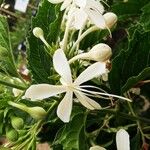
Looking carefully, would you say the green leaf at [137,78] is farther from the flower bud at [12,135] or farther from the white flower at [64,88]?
the flower bud at [12,135]

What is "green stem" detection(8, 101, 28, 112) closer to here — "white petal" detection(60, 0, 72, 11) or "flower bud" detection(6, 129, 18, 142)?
"flower bud" detection(6, 129, 18, 142)

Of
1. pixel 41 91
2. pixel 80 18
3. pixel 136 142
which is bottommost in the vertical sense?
pixel 136 142

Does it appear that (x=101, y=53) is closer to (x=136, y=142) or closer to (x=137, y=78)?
(x=137, y=78)

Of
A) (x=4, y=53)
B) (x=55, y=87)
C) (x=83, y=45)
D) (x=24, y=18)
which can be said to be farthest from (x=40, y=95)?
(x=24, y=18)

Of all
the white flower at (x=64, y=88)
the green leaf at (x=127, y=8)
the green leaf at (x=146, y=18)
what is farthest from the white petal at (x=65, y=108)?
the green leaf at (x=127, y=8)

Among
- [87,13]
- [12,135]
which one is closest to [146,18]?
[87,13]

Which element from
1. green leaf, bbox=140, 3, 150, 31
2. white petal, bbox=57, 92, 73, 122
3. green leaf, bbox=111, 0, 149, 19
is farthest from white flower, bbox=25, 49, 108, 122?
green leaf, bbox=111, 0, 149, 19
